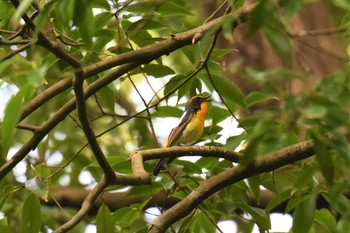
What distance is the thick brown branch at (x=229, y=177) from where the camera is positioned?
295 centimetres

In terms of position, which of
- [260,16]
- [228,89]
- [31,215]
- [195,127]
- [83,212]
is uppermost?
[195,127]

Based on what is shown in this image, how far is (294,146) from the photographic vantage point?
9.77 ft

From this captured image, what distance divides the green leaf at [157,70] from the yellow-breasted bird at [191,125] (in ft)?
3.51

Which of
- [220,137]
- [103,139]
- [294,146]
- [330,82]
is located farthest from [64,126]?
[330,82]

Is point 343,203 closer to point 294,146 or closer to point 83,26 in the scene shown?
point 294,146

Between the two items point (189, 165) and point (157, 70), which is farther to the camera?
point (157, 70)

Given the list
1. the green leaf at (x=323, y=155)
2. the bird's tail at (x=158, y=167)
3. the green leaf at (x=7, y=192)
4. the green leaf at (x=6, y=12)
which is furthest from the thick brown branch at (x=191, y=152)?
the green leaf at (x=323, y=155)

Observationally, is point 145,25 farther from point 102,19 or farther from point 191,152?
point 191,152

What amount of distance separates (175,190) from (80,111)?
1069 millimetres

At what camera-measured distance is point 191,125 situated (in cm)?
468

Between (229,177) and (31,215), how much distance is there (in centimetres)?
75

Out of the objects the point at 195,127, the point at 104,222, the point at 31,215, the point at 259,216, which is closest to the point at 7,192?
the point at 31,215

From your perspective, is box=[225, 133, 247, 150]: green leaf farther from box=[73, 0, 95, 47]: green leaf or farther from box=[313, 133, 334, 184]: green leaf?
box=[313, 133, 334, 184]: green leaf

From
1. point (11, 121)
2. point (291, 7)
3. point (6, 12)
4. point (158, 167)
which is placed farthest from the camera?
point (158, 167)
